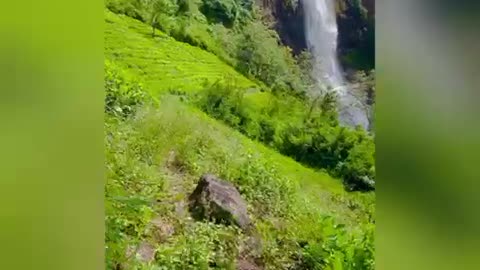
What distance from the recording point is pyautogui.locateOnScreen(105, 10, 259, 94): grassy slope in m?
2.59

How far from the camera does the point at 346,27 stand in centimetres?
237

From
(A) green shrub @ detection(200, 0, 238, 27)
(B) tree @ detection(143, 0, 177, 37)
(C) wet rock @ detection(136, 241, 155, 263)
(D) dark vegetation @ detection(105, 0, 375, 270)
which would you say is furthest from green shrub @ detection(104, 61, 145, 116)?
(C) wet rock @ detection(136, 241, 155, 263)

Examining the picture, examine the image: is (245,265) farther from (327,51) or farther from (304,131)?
(327,51)

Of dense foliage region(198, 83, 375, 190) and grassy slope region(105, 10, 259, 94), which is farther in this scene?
grassy slope region(105, 10, 259, 94)

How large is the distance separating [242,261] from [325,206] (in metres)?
0.34

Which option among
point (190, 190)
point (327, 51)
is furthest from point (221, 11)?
point (190, 190)

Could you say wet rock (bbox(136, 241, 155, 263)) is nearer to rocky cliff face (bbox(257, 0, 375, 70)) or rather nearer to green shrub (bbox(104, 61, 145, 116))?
green shrub (bbox(104, 61, 145, 116))

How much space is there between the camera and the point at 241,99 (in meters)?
2.51

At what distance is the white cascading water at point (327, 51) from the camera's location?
2373 mm

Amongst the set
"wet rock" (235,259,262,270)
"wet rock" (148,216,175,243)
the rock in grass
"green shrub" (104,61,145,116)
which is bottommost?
"wet rock" (235,259,262,270)

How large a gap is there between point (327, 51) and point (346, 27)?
98mm

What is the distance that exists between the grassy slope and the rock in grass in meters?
0.34
